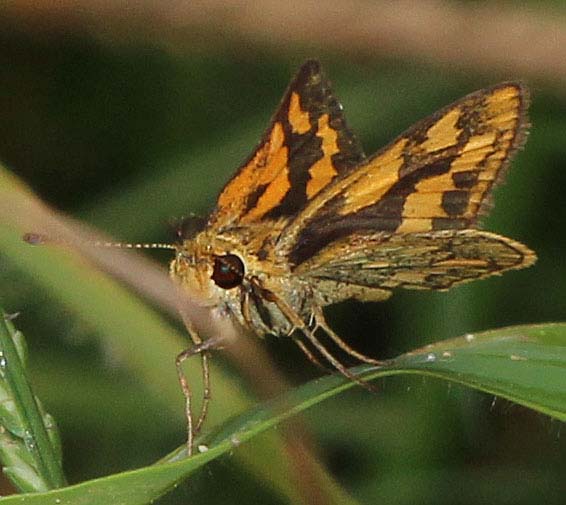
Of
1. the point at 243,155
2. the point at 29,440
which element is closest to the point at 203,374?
the point at 29,440

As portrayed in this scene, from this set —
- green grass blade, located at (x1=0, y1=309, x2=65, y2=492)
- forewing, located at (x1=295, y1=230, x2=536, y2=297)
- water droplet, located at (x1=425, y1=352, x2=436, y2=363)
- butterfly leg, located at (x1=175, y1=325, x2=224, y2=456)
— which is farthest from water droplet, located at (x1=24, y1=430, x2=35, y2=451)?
forewing, located at (x1=295, y1=230, x2=536, y2=297)

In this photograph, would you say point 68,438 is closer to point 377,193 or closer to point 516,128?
point 377,193

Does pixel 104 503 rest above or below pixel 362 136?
below

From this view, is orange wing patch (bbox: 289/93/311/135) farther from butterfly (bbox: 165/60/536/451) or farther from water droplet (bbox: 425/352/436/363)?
water droplet (bbox: 425/352/436/363)

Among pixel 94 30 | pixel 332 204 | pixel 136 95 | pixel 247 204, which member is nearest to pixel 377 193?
pixel 332 204

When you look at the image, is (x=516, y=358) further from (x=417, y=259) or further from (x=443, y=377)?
(x=417, y=259)

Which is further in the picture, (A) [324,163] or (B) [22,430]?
(A) [324,163]
